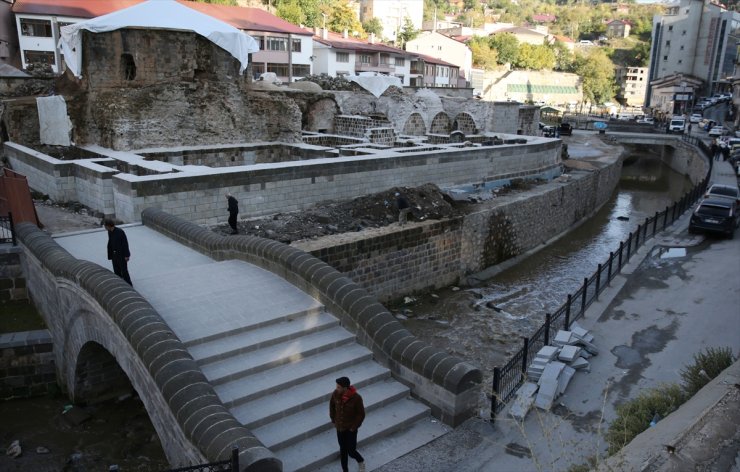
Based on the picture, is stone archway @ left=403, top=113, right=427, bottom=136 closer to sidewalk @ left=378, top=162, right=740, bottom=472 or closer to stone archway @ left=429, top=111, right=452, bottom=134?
stone archway @ left=429, top=111, right=452, bottom=134

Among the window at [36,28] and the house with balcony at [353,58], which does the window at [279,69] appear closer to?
the house with balcony at [353,58]

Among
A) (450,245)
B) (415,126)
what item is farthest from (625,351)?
(415,126)

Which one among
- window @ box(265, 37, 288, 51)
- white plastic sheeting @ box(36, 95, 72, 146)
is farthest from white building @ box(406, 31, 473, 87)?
white plastic sheeting @ box(36, 95, 72, 146)

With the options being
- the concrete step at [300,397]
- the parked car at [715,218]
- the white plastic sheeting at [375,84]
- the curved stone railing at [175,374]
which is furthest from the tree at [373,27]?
the concrete step at [300,397]

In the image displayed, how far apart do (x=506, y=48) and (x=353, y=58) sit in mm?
39291

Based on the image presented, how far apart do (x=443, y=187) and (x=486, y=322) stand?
687cm

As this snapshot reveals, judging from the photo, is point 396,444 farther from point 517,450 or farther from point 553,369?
point 553,369

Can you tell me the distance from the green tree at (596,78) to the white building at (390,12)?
103ft

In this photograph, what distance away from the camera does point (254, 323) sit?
7.64 meters

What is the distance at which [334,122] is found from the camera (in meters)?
26.7

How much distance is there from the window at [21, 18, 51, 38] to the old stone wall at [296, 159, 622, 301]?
31.7 meters

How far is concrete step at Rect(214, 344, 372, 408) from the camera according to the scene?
6.60 metres

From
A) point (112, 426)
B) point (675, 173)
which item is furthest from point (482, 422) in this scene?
point (675, 173)

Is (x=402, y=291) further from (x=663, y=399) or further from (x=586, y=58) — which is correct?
→ (x=586, y=58)
